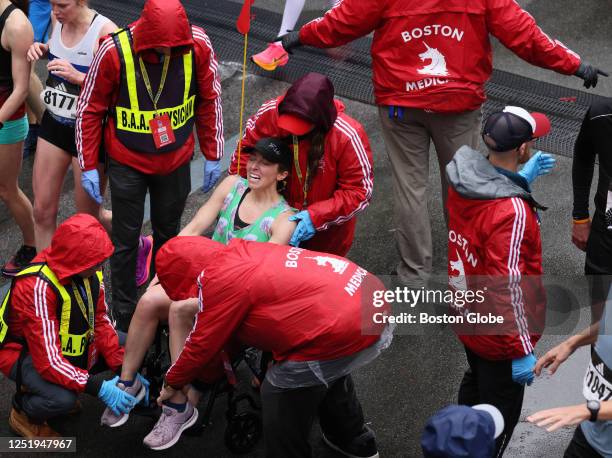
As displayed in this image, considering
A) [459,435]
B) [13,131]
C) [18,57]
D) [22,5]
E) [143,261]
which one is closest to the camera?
[459,435]

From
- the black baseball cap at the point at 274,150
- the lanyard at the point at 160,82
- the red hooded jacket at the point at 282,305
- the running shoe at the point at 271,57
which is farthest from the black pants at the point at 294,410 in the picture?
the running shoe at the point at 271,57

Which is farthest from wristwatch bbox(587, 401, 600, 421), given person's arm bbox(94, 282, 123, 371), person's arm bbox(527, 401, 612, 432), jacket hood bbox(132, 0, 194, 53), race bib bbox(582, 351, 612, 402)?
jacket hood bbox(132, 0, 194, 53)

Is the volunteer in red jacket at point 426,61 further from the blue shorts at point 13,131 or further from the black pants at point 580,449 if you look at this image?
the black pants at point 580,449

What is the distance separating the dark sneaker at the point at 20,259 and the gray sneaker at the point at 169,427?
1.98 meters

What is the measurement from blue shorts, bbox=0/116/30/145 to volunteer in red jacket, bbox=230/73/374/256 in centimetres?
164

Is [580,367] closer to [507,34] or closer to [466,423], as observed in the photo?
[507,34]

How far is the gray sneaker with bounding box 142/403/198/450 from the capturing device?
512 cm

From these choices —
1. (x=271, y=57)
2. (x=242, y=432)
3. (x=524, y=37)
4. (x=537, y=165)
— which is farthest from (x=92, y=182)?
(x=271, y=57)

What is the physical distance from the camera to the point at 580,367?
231 inches

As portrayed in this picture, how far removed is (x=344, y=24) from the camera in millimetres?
6004

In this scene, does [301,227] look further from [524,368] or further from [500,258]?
[524,368]

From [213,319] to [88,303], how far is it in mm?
1022

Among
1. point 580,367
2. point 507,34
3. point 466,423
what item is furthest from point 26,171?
point 466,423
